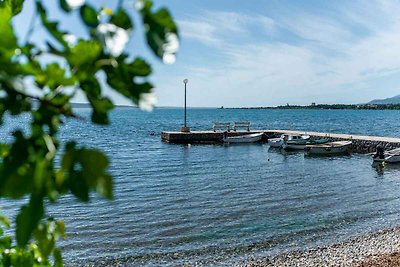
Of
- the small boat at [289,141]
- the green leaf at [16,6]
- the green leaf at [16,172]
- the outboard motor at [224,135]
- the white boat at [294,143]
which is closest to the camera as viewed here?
the green leaf at [16,172]

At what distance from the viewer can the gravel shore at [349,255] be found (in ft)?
34.8

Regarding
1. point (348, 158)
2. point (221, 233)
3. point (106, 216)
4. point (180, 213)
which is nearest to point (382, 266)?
point (221, 233)

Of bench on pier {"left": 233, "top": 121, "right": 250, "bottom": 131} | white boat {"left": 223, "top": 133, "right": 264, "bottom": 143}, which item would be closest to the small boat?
white boat {"left": 223, "top": 133, "right": 264, "bottom": 143}

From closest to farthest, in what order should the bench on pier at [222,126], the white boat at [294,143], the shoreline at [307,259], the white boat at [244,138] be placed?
the shoreline at [307,259] < the white boat at [294,143] < the white boat at [244,138] < the bench on pier at [222,126]

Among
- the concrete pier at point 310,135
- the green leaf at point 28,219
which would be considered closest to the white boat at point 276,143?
the concrete pier at point 310,135

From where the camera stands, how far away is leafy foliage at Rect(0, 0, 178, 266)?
593 mm

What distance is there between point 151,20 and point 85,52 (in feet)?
0.40

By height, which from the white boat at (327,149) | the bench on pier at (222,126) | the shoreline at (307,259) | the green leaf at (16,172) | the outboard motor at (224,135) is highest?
the green leaf at (16,172)

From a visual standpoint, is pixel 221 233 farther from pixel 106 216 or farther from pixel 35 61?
pixel 35 61

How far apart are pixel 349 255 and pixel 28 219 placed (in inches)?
475

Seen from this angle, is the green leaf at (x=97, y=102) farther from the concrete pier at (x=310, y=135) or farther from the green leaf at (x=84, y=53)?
the concrete pier at (x=310, y=135)

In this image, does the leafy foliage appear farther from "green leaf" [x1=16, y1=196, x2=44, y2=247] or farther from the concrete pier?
the concrete pier

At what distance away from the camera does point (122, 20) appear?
2.28 ft

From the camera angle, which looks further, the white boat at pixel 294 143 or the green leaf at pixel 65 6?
the white boat at pixel 294 143
